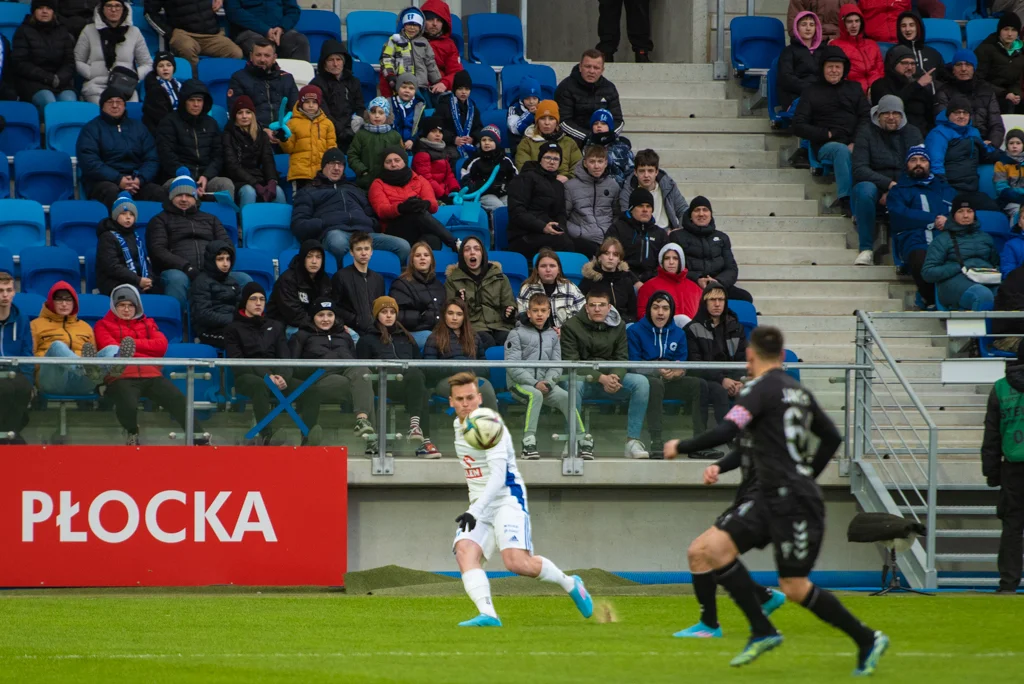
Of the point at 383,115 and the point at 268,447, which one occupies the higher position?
the point at 383,115

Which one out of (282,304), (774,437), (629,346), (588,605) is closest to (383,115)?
(282,304)

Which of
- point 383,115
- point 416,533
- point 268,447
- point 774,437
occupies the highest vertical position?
point 383,115

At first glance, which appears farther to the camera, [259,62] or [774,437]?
[259,62]

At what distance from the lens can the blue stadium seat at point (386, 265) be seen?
1510 cm

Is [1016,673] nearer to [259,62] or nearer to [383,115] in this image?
[383,115]

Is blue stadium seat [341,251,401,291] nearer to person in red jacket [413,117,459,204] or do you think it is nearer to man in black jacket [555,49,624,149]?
person in red jacket [413,117,459,204]

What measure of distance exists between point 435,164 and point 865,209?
16.5ft

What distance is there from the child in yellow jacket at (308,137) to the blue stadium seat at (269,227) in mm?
707

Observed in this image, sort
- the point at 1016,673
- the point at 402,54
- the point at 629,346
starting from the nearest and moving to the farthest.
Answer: the point at 1016,673
the point at 629,346
the point at 402,54


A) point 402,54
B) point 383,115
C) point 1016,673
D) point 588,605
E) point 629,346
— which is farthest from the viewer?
point 402,54

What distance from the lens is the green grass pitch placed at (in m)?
7.33

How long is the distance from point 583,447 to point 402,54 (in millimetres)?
6319

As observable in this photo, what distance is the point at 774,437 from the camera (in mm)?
7430

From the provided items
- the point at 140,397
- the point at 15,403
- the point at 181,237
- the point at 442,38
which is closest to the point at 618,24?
the point at 442,38
